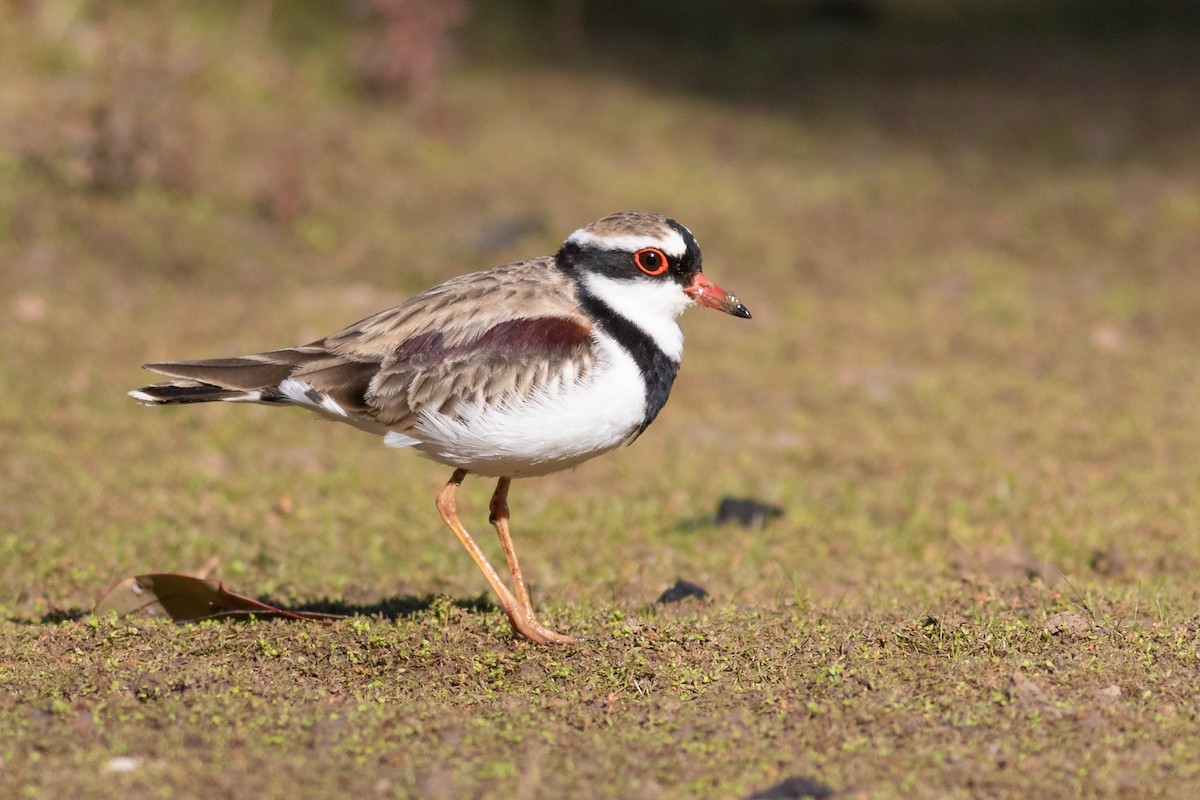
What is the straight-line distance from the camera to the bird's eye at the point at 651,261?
529 centimetres

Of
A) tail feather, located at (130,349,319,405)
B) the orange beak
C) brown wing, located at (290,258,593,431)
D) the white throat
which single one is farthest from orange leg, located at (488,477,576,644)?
the orange beak

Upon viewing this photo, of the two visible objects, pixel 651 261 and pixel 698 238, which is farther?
pixel 698 238

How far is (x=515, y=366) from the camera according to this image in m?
4.96

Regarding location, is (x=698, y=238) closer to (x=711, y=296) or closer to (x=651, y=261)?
(x=711, y=296)

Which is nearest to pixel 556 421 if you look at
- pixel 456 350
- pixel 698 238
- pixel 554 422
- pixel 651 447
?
pixel 554 422

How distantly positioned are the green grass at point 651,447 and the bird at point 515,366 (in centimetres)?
67

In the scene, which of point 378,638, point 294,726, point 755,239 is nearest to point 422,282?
point 755,239

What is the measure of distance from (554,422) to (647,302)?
2.38 feet

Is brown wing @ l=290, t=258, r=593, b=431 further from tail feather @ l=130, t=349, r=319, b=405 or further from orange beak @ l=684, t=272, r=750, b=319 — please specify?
orange beak @ l=684, t=272, r=750, b=319

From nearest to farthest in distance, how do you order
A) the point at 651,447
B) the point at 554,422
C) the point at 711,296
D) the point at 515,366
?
the point at 554,422 < the point at 515,366 < the point at 711,296 < the point at 651,447

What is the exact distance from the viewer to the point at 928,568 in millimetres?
6547

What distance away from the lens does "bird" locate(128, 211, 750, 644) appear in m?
4.89

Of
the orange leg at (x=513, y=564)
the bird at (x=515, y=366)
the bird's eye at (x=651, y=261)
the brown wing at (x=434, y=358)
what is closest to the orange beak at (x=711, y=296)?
the bird at (x=515, y=366)

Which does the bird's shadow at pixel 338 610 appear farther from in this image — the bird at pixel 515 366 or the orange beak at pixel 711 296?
the orange beak at pixel 711 296
